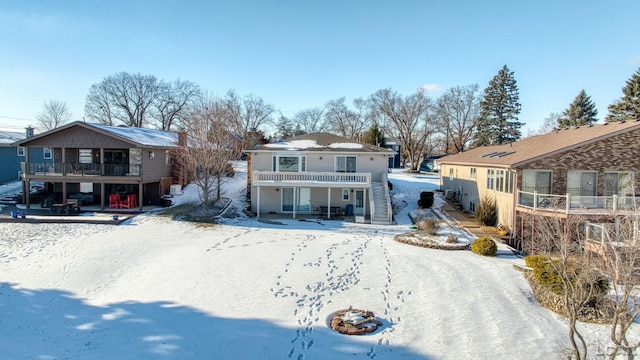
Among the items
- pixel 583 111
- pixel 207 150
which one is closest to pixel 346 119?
pixel 583 111

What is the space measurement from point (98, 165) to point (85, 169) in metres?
0.99

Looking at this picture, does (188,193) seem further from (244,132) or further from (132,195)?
(244,132)

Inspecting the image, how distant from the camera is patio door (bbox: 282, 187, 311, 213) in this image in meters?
25.1

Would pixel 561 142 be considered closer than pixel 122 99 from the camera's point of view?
Yes

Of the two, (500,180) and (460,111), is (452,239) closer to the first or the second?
(500,180)

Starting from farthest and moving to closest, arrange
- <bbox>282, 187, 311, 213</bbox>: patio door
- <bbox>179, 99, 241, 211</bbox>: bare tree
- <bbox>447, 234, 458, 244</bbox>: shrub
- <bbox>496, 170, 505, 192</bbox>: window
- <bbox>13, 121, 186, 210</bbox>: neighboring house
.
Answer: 1. <bbox>282, 187, 311, 213</bbox>: patio door
2. <bbox>13, 121, 186, 210</bbox>: neighboring house
3. <bbox>179, 99, 241, 211</bbox>: bare tree
4. <bbox>496, 170, 505, 192</bbox>: window
5. <bbox>447, 234, 458, 244</bbox>: shrub

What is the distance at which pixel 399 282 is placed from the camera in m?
13.1

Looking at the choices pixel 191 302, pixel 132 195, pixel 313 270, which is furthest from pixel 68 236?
pixel 313 270

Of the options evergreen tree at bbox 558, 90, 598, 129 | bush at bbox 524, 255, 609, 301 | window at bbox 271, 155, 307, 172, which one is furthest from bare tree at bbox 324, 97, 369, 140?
bush at bbox 524, 255, 609, 301

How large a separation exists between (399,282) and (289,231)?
8.44 meters

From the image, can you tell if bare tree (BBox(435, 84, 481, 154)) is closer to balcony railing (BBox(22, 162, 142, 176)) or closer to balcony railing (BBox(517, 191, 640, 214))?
balcony railing (BBox(517, 191, 640, 214))

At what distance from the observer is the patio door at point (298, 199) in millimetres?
25094

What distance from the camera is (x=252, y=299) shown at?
11625 millimetres

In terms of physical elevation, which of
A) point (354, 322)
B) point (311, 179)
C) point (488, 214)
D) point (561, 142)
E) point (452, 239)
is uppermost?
point (561, 142)
